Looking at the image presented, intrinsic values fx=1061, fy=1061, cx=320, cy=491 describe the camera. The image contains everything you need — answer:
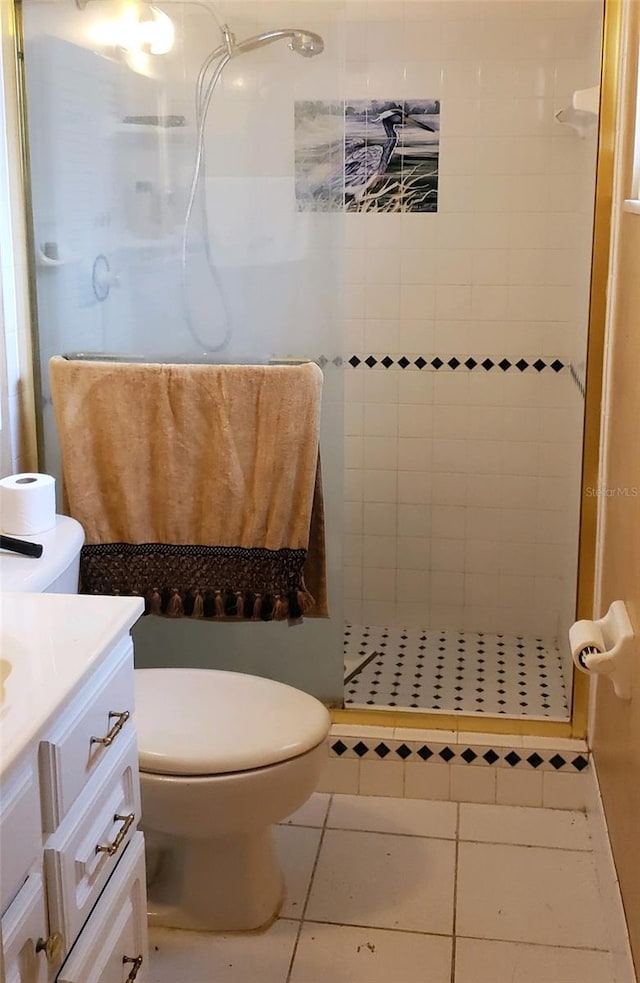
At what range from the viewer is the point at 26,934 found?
1176 mm

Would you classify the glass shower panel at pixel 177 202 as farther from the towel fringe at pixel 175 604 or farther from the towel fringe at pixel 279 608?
the towel fringe at pixel 175 604

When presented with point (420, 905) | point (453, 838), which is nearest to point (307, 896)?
point (420, 905)

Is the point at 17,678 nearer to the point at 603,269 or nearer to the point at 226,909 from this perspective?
the point at 226,909

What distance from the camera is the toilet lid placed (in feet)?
6.02

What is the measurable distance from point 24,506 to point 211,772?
632 millimetres

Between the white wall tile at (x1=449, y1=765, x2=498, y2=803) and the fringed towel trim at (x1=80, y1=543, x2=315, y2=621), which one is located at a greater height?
the fringed towel trim at (x1=80, y1=543, x2=315, y2=621)

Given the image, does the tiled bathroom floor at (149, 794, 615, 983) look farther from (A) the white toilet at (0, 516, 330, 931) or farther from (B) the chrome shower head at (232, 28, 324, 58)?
(B) the chrome shower head at (232, 28, 324, 58)

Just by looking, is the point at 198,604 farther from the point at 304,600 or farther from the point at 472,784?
the point at 472,784

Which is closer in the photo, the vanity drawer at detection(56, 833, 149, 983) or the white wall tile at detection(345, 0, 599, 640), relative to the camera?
the vanity drawer at detection(56, 833, 149, 983)

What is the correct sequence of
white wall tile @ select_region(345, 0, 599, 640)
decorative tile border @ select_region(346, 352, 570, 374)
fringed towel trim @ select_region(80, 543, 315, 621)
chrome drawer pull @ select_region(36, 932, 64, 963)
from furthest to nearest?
1. decorative tile border @ select_region(346, 352, 570, 374)
2. white wall tile @ select_region(345, 0, 599, 640)
3. fringed towel trim @ select_region(80, 543, 315, 621)
4. chrome drawer pull @ select_region(36, 932, 64, 963)

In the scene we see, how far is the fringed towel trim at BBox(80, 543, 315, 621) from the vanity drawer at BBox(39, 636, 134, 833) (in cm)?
88

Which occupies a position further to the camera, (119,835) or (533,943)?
(533,943)

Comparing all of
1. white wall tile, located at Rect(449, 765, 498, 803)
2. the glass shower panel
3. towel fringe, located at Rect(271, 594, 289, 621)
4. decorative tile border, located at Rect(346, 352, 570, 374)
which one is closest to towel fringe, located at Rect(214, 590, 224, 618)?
towel fringe, located at Rect(271, 594, 289, 621)

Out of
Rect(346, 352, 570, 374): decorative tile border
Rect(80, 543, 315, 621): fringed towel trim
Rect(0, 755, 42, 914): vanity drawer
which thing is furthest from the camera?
Rect(346, 352, 570, 374): decorative tile border
